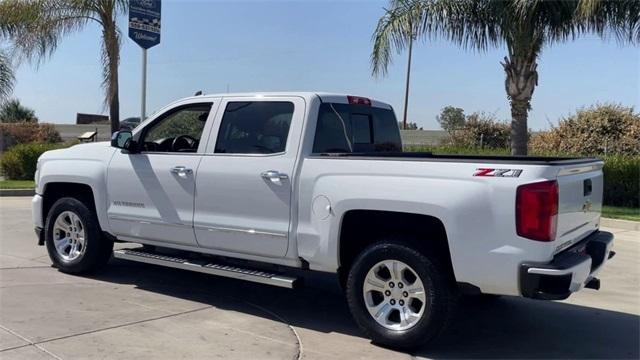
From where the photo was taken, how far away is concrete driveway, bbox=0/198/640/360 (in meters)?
4.88

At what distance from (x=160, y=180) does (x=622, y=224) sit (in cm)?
954

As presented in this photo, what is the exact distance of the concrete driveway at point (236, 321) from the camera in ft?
16.0

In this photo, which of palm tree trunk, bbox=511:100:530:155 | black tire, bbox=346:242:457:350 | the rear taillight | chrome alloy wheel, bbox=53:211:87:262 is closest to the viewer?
the rear taillight

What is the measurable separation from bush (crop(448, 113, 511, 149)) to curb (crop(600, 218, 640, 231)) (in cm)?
1208

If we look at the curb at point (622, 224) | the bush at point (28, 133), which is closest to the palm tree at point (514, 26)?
the curb at point (622, 224)

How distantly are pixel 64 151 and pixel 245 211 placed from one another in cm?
269

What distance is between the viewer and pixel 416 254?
15.9ft

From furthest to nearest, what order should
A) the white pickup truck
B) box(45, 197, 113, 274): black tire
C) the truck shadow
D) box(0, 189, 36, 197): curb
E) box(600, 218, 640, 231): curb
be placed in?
1. box(0, 189, 36, 197): curb
2. box(600, 218, 640, 231): curb
3. box(45, 197, 113, 274): black tire
4. the truck shadow
5. the white pickup truck

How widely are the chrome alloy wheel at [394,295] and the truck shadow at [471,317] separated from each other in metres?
0.30

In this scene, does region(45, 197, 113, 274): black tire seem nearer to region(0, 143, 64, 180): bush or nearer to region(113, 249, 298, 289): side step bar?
region(113, 249, 298, 289): side step bar

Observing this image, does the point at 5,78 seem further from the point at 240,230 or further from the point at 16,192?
the point at 240,230

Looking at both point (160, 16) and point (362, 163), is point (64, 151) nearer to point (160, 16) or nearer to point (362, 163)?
point (362, 163)

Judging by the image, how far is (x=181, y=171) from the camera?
607 cm

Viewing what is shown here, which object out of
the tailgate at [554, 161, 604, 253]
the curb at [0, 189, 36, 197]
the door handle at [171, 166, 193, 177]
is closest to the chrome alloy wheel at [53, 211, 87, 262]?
the door handle at [171, 166, 193, 177]
